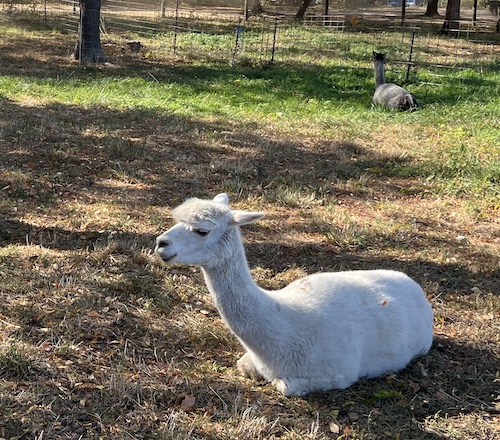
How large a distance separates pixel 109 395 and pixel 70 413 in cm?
24

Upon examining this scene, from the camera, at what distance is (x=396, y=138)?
970 cm

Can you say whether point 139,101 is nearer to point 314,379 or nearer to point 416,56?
point 314,379

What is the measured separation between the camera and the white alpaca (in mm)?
3369

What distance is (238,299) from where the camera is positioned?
3455 mm

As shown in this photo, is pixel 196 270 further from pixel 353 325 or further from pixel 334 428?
pixel 334 428

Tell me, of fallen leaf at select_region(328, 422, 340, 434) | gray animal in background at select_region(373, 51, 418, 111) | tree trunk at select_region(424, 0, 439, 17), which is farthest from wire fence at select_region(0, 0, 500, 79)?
fallen leaf at select_region(328, 422, 340, 434)

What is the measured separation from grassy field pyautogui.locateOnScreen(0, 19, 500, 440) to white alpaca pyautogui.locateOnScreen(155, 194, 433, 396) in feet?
0.39

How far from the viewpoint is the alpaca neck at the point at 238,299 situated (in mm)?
3439

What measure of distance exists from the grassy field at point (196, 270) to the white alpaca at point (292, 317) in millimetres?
120

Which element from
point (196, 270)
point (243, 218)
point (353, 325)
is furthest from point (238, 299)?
point (196, 270)

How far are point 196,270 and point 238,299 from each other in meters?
1.72

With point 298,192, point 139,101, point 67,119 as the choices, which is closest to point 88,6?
point 139,101

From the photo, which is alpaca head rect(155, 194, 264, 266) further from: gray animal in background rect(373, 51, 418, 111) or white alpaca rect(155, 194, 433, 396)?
gray animal in background rect(373, 51, 418, 111)

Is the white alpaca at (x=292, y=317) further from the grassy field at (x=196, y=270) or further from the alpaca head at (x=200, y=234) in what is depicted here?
the grassy field at (x=196, y=270)
